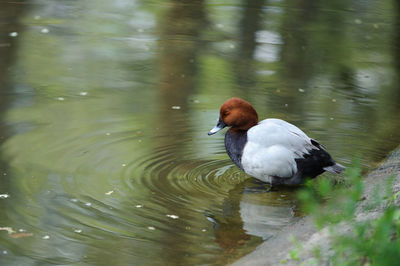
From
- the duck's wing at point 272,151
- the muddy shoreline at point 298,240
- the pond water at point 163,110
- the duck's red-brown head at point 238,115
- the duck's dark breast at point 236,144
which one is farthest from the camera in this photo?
the duck's red-brown head at point 238,115

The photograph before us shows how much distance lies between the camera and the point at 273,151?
17.9 ft

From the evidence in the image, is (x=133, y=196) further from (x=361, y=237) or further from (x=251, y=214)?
(x=361, y=237)

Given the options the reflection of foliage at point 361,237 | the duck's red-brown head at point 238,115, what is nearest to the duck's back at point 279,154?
the duck's red-brown head at point 238,115

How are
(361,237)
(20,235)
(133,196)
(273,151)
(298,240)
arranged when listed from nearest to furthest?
(361,237), (298,240), (20,235), (133,196), (273,151)

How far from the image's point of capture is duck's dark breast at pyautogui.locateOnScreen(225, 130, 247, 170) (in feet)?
18.4

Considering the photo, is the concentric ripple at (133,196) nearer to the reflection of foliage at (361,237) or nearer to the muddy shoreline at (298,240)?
the muddy shoreline at (298,240)

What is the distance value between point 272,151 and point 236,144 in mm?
348

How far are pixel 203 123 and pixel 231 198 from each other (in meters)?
1.75

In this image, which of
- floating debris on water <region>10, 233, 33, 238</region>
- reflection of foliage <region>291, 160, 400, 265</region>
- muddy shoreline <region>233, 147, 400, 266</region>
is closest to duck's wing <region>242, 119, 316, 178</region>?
muddy shoreline <region>233, 147, 400, 266</region>

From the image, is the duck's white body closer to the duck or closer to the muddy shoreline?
the duck

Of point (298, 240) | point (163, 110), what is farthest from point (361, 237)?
point (163, 110)

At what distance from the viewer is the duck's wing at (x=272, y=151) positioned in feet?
17.9

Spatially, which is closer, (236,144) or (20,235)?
(20,235)

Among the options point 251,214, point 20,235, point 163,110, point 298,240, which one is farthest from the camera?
point 163,110
